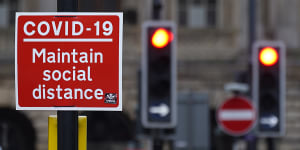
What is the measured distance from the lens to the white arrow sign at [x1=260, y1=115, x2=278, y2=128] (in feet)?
31.5

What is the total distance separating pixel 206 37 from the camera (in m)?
24.8

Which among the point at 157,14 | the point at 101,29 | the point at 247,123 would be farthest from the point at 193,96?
the point at 101,29

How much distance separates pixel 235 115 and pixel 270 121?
10.4 feet

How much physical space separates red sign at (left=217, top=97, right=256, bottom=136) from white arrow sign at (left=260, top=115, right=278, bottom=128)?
272 cm

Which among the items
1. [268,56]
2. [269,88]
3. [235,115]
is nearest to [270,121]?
[269,88]

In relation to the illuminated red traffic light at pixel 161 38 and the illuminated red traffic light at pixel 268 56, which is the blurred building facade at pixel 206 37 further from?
the illuminated red traffic light at pixel 161 38

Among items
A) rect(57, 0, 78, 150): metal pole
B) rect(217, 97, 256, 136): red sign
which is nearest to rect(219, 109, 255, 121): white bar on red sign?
rect(217, 97, 256, 136): red sign

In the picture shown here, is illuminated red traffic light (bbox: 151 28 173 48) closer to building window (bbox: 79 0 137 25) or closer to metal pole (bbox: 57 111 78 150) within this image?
metal pole (bbox: 57 111 78 150)

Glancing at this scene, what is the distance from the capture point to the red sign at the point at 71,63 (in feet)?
15.4

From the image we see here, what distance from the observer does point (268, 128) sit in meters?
9.62

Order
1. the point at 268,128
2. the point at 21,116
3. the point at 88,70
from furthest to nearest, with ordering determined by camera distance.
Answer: the point at 21,116, the point at 268,128, the point at 88,70

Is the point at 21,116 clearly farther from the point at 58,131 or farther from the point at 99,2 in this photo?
the point at 58,131

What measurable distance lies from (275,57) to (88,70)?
528cm

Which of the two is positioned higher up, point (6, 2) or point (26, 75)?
point (6, 2)
